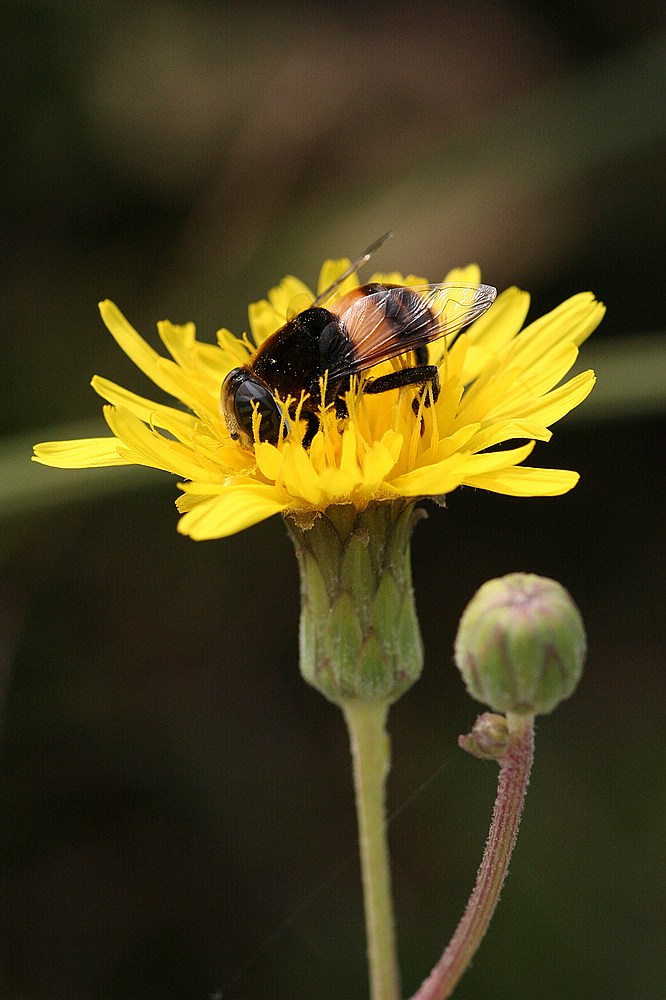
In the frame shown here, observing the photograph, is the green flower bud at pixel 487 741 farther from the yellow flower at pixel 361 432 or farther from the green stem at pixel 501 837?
the yellow flower at pixel 361 432

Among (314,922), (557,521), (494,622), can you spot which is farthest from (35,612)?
(494,622)

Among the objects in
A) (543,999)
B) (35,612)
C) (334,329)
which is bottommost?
(543,999)

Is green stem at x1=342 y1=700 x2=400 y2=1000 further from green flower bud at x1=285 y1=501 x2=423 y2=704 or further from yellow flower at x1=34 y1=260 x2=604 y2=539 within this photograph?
yellow flower at x1=34 y1=260 x2=604 y2=539

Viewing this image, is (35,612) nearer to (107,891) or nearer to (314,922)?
(107,891)

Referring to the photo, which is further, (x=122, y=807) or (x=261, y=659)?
(x=261, y=659)

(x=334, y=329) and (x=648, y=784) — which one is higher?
(x=334, y=329)

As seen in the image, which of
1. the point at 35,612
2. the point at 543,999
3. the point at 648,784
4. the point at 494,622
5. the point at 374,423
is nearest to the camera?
the point at 494,622
